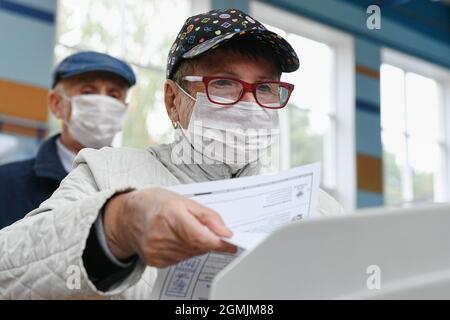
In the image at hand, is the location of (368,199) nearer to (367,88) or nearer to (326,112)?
(326,112)

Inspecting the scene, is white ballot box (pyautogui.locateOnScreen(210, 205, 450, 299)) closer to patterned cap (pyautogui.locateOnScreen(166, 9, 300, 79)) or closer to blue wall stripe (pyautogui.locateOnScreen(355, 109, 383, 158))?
patterned cap (pyautogui.locateOnScreen(166, 9, 300, 79))

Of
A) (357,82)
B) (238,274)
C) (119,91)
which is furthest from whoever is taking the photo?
(357,82)

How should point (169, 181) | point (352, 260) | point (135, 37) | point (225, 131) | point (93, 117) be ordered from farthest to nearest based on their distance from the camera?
point (135, 37)
point (93, 117)
point (225, 131)
point (169, 181)
point (352, 260)

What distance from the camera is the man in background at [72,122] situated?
2.12 meters

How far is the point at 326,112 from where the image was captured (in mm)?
5996

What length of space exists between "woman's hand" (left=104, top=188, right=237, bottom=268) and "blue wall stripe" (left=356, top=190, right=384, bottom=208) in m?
5.50

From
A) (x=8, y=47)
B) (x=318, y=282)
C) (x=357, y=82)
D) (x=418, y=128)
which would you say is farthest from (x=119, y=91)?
(x=418, y=128)

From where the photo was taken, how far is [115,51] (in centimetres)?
430

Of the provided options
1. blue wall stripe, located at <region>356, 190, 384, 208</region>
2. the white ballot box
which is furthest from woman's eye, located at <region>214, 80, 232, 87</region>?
blue wall stripe, located at <region>356, 190, 384, 208</region>

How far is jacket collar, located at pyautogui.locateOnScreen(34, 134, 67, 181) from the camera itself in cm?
212

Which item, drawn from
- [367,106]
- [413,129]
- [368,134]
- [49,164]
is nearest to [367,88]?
[367,106]

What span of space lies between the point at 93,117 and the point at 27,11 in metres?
1.68
